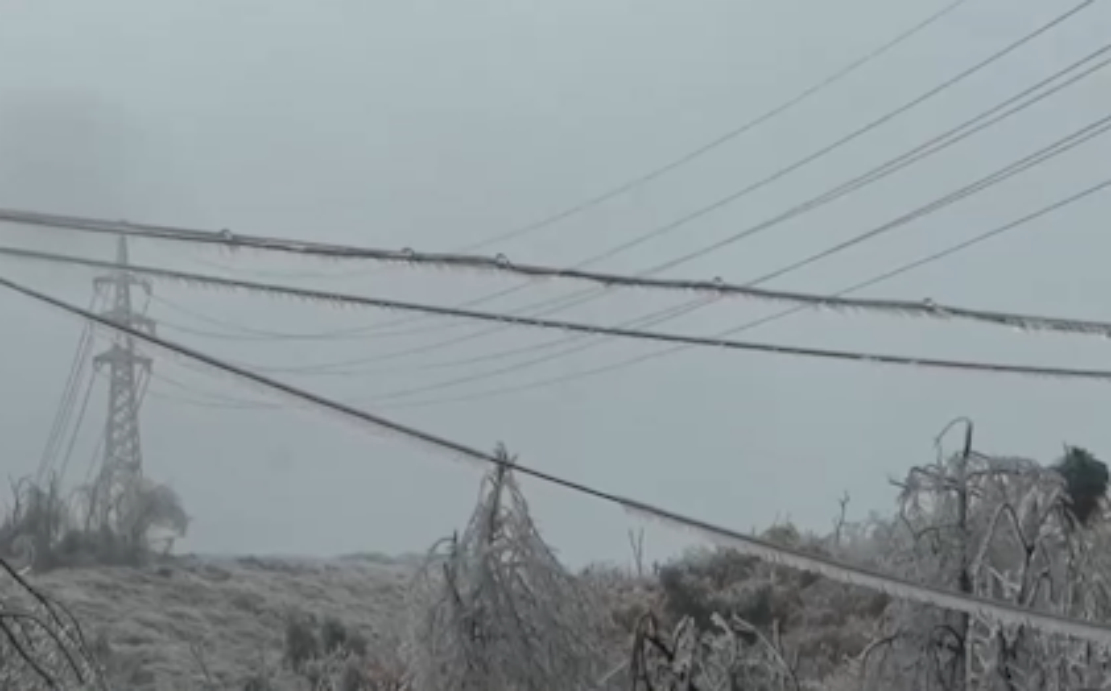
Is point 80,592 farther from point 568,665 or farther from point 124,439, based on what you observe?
point 568,665

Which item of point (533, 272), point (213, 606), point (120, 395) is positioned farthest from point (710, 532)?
point (213, 606)

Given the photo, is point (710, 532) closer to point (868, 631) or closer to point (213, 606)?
point (868, 631)

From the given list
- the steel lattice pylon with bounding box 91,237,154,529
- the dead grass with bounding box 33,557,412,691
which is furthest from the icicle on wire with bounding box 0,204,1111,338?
the dead grass with bounding box 33,557,412,691

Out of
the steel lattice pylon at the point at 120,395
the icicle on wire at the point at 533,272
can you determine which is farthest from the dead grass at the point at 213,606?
the icicle on wire at the point at 533,272

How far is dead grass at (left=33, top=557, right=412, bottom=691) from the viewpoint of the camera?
2638 cm

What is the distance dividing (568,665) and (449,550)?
1.32 meters

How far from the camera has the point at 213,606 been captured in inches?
1270

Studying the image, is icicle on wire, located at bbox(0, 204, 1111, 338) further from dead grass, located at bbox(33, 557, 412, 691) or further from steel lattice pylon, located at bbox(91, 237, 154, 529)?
dead grass, located at bbox(33, 557, 412, 691)

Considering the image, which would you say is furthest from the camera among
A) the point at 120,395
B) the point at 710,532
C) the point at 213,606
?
the point at 213,606

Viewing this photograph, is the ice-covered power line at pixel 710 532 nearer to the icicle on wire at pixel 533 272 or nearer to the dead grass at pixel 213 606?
the icicle on wire at pixel 533 272

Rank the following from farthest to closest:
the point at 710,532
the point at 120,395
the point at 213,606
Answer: the point at 213,606, the point at 120,395, the point at 710,532

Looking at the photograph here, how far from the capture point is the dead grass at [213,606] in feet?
86.5

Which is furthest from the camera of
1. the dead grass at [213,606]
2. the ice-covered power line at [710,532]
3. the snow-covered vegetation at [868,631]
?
the dead grass at [213,606]

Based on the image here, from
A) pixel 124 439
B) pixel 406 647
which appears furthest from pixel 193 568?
pixel 406 647
